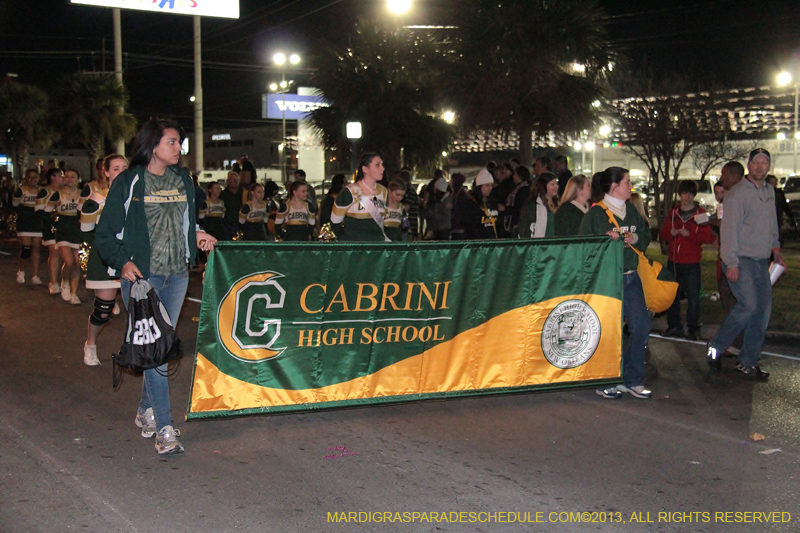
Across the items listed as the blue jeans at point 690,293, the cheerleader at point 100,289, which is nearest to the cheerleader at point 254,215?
the cheerleader at point 100,289

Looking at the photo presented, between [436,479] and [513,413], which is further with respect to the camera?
A: [513,413]

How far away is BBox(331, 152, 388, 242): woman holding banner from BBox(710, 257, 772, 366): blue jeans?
136 inches

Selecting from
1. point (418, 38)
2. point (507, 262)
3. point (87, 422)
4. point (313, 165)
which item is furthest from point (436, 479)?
point (313, 165)

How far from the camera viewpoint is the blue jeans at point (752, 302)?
24.5 feet

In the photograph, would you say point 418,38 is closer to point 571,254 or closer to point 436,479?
point 571,254

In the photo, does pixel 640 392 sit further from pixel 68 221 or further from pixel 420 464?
pixel 68 221

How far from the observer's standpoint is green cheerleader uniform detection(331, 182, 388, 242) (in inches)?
338

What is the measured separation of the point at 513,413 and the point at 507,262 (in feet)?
3.81

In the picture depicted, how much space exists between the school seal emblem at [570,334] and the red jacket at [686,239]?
3.34 metres

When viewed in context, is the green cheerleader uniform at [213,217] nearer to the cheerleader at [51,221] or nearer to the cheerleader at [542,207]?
the cheerleader at [51,221]

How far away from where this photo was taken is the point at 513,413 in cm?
636

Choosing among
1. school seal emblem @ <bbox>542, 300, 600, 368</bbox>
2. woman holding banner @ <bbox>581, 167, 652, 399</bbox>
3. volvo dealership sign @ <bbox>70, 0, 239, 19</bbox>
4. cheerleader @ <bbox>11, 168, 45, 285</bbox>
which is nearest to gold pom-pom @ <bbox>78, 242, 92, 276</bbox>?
cheerleader @ <bbox>11, 168, 45, 285</bbox>

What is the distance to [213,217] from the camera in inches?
585

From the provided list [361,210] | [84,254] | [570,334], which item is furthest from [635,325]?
[84,254]
